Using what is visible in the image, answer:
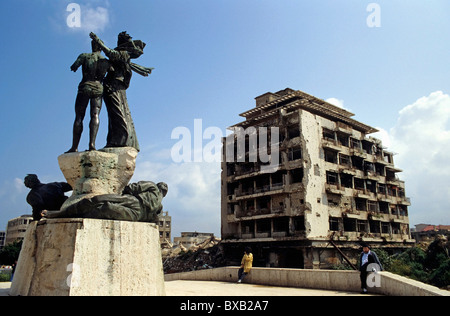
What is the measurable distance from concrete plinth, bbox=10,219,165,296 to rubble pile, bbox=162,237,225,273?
32.2m

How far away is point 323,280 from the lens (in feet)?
29.8

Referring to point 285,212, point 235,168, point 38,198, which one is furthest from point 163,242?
point 38,198

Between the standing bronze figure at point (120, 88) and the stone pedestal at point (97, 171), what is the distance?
16.3 inches

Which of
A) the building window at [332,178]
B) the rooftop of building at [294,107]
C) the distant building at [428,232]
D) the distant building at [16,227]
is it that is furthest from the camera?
the distant building at [16,227]

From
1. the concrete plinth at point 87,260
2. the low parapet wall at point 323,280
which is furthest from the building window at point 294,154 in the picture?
the concrete plinth at point 87,260

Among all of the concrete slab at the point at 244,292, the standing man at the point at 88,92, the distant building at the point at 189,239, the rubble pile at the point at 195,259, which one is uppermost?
the standing man at the point at 88,92

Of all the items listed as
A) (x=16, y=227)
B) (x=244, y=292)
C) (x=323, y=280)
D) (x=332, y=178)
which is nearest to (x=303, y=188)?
(x=332, y=178)

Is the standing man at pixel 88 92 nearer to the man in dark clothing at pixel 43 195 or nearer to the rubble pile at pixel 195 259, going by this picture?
the man in dark clothing at pixel 43 195

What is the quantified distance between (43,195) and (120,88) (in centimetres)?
255

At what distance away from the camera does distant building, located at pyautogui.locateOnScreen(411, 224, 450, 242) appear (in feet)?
150

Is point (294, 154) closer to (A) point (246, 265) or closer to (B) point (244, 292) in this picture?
(A) point (246, 265)

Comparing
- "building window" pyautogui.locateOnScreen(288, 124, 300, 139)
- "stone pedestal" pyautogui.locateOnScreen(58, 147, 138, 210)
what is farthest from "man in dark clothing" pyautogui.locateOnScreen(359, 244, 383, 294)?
"building window" pyautogui.locateOnScreen(288, 124, 300, 139)

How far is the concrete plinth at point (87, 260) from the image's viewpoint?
471cm
